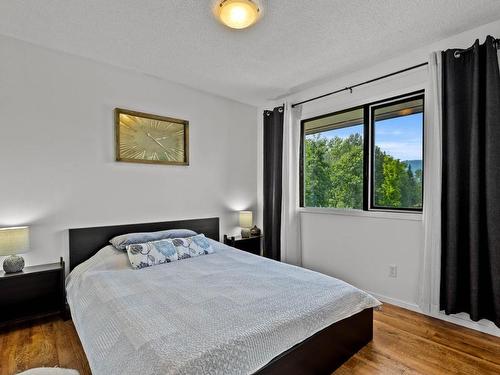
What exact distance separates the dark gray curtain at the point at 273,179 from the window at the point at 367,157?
34 cm

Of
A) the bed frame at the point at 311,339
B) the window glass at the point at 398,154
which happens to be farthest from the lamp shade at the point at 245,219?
the window glass at the point at 398,154

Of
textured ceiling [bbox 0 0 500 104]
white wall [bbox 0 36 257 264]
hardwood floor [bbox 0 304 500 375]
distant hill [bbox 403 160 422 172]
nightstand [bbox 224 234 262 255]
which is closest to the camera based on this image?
hardwood floor [bbox 0 304 500 375]

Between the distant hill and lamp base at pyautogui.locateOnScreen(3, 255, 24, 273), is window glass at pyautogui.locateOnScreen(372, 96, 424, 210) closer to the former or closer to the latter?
the distant hill

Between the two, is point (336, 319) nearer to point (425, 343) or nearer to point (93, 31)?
point (425, 343)

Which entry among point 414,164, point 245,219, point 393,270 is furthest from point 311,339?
point 245,219

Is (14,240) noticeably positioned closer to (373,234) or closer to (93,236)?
(93,236)

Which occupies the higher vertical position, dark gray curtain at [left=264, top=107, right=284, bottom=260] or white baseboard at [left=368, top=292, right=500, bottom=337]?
dark gray curtain at [left=264, top=107, right=284, bottom=260]

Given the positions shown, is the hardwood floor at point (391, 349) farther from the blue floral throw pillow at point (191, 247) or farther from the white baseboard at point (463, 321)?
the blue floral throw pillow at point (191, 247)

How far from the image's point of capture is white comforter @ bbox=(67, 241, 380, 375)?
1.25 metres

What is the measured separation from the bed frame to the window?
4.48ft

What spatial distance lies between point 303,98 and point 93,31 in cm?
243

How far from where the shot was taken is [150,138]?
318 cm

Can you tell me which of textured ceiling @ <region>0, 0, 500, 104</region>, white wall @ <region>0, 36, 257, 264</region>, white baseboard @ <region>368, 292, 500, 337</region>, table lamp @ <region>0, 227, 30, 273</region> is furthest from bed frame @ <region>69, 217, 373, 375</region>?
textured ceiling @ <region>0, 0, 500, 104</region>

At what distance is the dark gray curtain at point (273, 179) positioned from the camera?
151 inches
